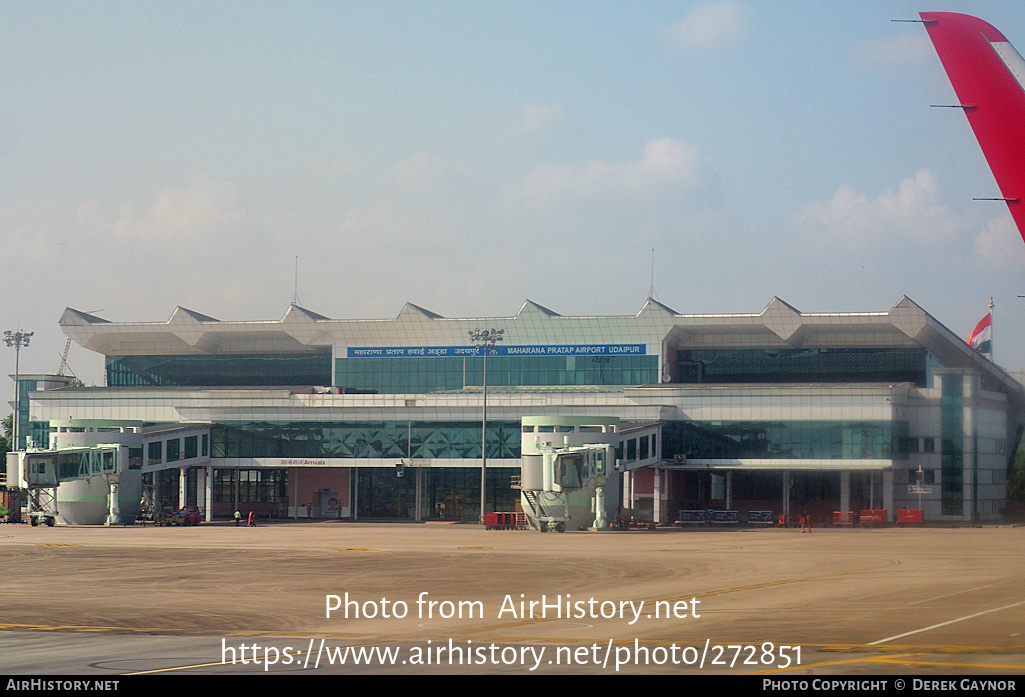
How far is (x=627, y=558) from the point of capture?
191 ft

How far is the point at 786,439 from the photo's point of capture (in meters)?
113

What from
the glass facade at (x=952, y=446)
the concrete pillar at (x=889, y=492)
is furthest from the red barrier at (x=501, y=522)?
the glass facade at (x=952, y=446)

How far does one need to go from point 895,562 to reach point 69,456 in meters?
68.8

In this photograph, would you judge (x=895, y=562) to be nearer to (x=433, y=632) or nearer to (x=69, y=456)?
(x=433, y=632)

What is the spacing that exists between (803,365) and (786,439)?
1479 cm

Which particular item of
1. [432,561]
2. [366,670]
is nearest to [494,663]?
[366,670]

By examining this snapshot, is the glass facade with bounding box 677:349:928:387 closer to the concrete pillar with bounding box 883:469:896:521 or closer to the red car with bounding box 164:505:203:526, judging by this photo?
the concrete pillar with bounding box 883:469:896:521

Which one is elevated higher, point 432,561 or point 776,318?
point 776,318

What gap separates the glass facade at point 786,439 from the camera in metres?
110

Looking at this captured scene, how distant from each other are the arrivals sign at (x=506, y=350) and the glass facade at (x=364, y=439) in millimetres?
12546

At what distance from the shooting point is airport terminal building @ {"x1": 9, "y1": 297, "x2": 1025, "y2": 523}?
109m

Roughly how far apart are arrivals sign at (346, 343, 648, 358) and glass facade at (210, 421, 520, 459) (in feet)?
41.2

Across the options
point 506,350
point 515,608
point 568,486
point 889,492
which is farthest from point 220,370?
point 515,608

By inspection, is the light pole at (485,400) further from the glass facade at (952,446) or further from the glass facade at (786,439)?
the glass facade at (952,446)
